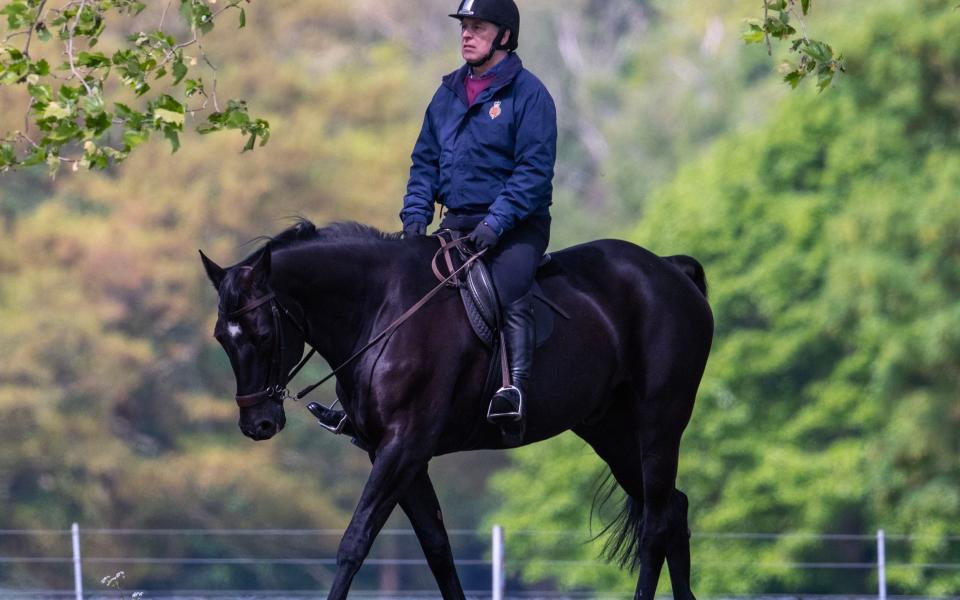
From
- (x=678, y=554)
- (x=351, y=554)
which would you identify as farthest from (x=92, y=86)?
(x=678, y=554)

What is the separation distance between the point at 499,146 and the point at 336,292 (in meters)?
1.05

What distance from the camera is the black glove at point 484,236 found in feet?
24.5

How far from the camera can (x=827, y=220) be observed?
105 ft

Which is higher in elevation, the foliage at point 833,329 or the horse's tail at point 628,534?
the foliage at point 833,329

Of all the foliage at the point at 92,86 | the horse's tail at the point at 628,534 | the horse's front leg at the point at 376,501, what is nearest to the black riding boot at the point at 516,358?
the horse's front leg at the point at 376,501

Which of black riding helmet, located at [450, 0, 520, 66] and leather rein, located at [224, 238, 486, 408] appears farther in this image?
black riding helmet, located at [450, 0, 520, 66]

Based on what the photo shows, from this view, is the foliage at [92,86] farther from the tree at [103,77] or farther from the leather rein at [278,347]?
the leather rein at [278,347]

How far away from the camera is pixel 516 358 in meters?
7.52

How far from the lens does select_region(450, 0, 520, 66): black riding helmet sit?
7.62 m

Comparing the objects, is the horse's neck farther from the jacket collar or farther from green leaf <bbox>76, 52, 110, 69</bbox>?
green leaf <bbox>76, 52, 110, 69</bbox>

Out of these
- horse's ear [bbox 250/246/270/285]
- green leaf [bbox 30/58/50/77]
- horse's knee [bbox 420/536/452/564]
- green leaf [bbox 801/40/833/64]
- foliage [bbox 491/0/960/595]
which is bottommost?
horse's knee [bbox 420/536/452/564]

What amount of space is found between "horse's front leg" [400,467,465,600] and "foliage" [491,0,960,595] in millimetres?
18325

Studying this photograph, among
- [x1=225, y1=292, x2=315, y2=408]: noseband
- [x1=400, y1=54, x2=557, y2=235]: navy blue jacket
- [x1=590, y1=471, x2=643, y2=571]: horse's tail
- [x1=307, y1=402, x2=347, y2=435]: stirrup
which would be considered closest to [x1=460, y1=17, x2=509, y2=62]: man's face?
[x1=400, y1=54, x2=557, y2=235]: navy blue jacket

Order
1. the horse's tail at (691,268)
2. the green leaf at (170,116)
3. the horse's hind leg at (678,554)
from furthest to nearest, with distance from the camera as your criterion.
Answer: the horse's tail at (691,268)
the horse's hind leg at (678,554)
the green leaf at (170,116)
